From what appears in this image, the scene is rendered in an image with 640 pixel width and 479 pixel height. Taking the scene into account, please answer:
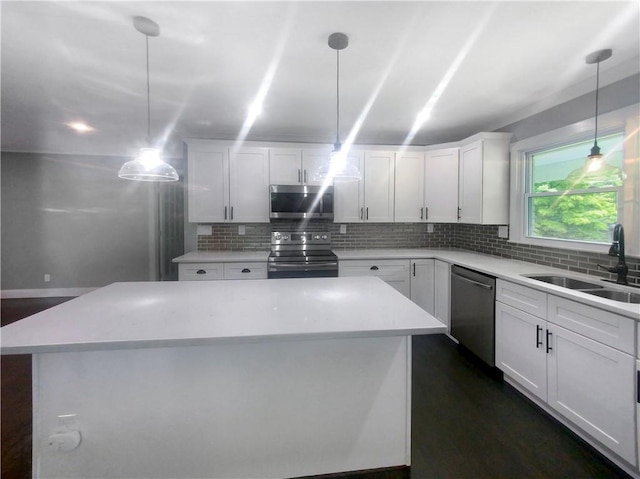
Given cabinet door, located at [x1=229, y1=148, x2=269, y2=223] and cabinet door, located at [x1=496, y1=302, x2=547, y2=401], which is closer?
cabinet door, located at [x1=496, y1=302, x2=547, y2=401]

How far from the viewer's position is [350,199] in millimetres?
3742

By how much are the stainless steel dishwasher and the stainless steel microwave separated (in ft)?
5.13

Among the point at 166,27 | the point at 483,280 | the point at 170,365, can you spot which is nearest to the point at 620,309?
the point at 483,280

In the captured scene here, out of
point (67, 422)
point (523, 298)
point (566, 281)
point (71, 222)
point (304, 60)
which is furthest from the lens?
point (71, 222)

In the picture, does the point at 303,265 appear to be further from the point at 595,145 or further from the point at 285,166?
the point at 595,145

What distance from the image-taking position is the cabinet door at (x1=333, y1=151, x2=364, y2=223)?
3.71 m

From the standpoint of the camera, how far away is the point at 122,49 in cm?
190

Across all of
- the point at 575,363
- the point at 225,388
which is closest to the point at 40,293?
the point at 225,388

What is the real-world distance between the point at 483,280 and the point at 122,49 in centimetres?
314

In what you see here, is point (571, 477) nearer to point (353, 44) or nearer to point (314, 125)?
point (353, 44)

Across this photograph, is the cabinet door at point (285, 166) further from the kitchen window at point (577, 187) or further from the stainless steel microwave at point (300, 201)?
the kitchen window at point (577, 187)

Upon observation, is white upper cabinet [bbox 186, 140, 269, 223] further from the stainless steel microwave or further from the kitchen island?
the kitchen island

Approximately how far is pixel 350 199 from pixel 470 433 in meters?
2.60

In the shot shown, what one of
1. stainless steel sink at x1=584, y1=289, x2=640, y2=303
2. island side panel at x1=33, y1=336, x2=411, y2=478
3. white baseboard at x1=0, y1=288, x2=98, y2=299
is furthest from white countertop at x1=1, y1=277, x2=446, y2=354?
white baseboard at x1=0, y1=288, x2=98, y2=299
